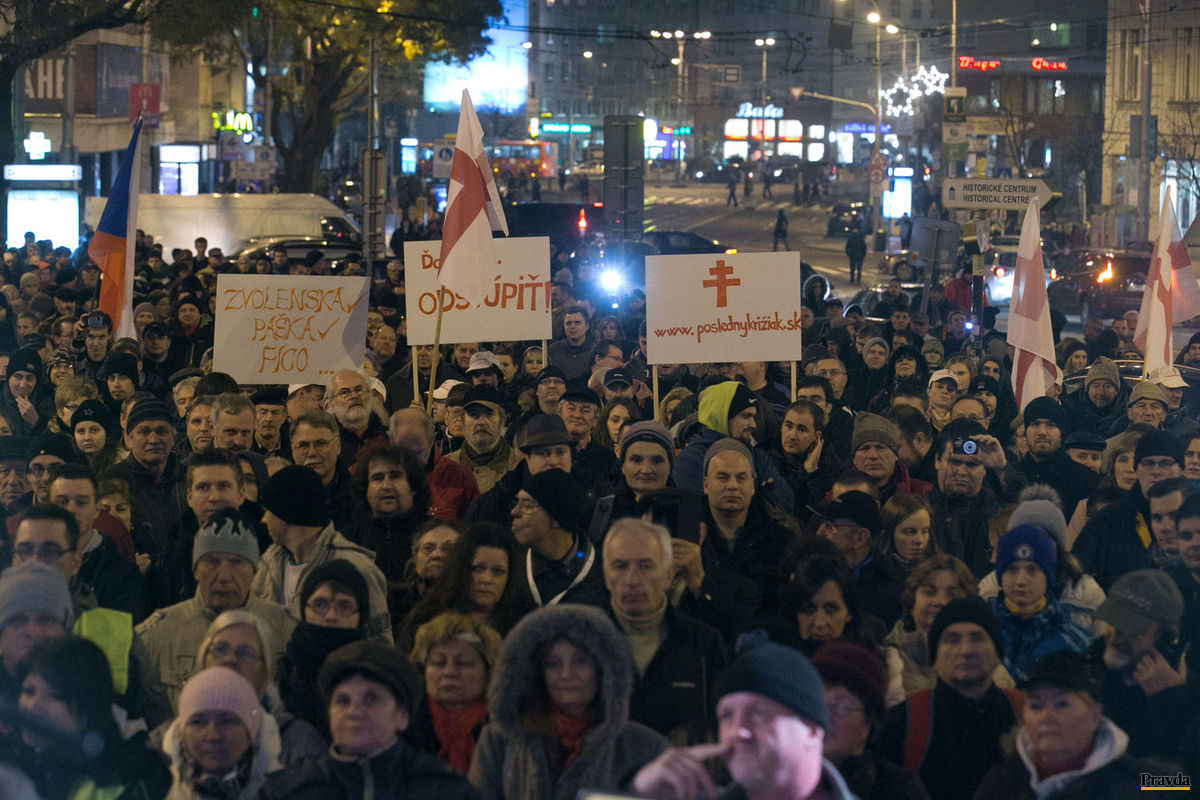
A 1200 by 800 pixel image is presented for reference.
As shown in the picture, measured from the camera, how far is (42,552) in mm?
5305

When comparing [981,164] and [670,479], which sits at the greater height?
[981,164]

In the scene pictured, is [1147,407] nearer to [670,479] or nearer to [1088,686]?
[670,479]

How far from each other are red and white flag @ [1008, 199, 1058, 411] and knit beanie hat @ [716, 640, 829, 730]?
719 centimetres

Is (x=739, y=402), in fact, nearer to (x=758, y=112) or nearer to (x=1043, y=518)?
(x=1043, y=518)

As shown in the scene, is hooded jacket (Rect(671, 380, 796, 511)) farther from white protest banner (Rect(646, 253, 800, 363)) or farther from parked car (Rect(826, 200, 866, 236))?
parked car (Rect(826, 200, 866, 236))

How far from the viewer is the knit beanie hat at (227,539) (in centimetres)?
538

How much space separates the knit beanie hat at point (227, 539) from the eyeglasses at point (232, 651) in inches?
34.6

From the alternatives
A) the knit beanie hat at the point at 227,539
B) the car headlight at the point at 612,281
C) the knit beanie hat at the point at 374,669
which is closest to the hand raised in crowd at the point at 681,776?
the knit beanie hat at the point at 374,669

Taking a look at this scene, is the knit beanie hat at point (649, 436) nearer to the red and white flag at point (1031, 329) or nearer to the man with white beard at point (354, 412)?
the man with white beard at point (354, 412)

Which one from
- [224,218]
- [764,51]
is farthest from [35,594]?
[764,51]

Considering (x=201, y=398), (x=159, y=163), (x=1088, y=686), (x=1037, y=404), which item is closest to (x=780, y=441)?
(x=1037, y=404)

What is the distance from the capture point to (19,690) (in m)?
4.19

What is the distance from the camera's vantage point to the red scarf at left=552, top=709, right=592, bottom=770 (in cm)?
409

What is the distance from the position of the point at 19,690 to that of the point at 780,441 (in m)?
5.26
